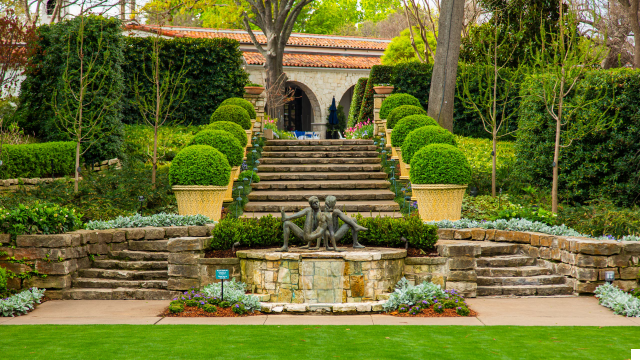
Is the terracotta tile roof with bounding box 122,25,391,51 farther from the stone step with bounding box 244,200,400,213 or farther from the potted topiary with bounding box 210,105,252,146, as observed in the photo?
the stone step with bounding box 244,200,400,213

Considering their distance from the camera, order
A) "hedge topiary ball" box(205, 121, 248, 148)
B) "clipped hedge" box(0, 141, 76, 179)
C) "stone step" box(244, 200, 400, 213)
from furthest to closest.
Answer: "hedge topiary ball" box(205, 121, 248, 148), "stone step" box(244, 200, 400, 213), "clipped hedge" box(0, 141, 76, 179)

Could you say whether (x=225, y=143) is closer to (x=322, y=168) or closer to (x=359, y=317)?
(x=322, y=168)

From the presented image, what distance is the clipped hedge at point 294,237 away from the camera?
7.80m

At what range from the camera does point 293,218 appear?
24.9 ft

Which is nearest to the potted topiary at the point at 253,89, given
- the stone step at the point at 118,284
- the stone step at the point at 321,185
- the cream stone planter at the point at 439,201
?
the stone step at the point at 321,185

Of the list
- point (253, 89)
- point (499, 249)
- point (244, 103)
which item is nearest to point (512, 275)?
point (499, 249)

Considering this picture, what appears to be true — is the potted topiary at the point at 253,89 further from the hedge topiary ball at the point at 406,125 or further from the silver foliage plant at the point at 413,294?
the silver foliage plant at the point at 413,294

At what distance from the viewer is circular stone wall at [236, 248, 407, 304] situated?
7.04 m

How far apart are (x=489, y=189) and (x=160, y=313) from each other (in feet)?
27.7

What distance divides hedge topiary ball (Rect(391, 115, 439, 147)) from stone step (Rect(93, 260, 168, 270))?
6.73m

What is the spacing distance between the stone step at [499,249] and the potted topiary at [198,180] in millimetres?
4885

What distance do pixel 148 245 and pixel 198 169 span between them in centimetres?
215

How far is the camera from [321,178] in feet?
44.4

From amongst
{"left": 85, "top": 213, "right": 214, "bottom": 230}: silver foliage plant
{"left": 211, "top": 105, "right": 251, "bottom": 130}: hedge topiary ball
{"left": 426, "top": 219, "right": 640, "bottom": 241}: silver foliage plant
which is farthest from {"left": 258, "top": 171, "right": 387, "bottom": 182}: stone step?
{"left": 85, "top": 213, "right": 214, "bottom": 230}: silver foliage plant
